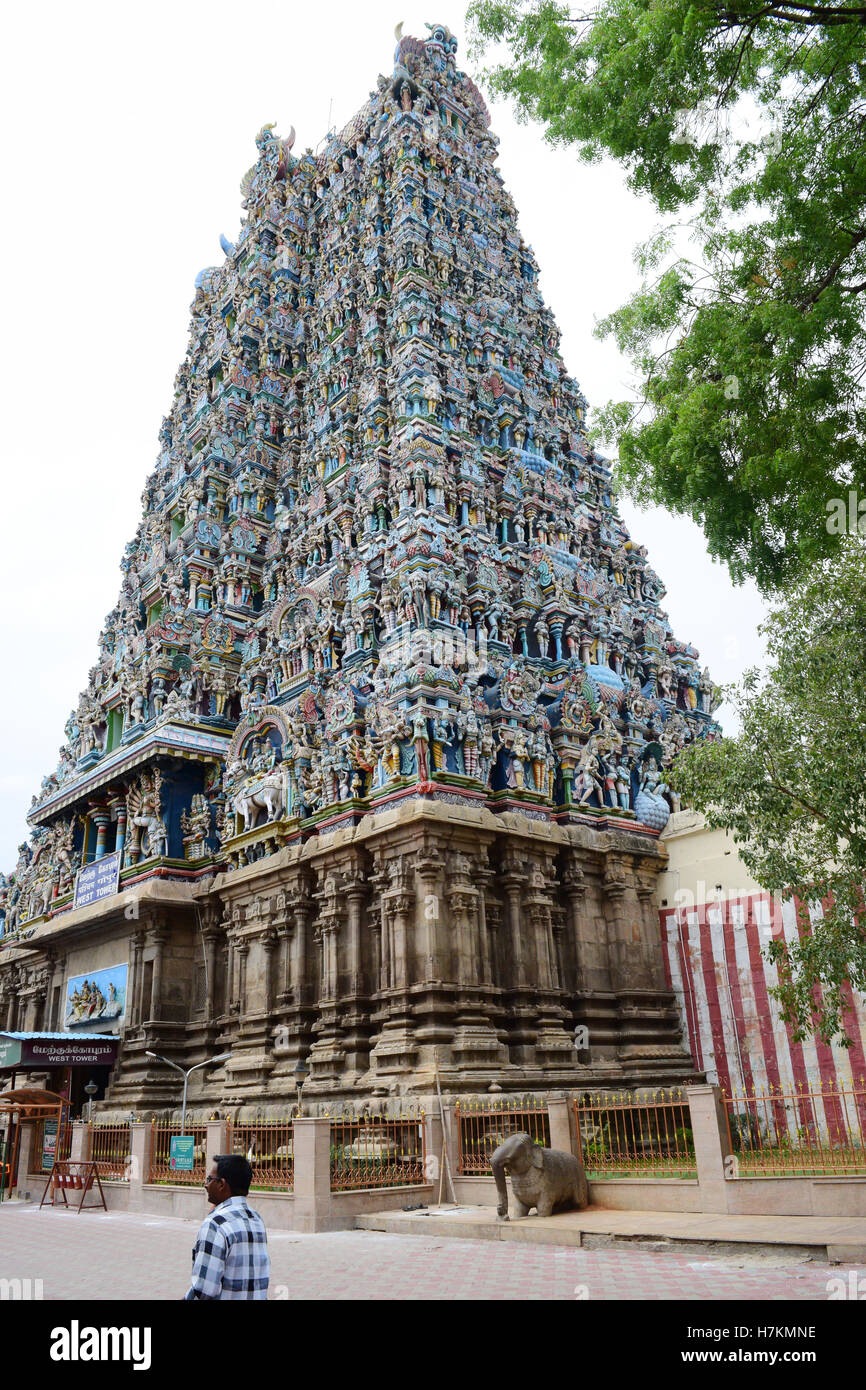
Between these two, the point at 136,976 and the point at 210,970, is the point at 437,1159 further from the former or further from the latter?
the point at 136,976

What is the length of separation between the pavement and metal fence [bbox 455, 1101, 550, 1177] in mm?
1076

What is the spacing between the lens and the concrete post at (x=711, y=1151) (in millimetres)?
11891

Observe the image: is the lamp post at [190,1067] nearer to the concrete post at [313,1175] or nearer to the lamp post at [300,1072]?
the lamp post at [300,1072]

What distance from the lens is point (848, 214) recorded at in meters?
10.1

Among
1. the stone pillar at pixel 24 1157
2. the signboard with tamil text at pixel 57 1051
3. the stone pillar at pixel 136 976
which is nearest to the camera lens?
the stone pillar at pixel 24 1157

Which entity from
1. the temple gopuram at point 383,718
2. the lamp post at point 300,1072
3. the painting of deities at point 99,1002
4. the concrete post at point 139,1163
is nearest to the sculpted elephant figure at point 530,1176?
the temple gopuram at point 383,718

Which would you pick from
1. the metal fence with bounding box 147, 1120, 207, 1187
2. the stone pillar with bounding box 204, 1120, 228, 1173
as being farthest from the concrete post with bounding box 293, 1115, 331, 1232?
the metal fence with bounding box 147, 1120, 207, 1187

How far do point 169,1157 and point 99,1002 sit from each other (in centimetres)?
978

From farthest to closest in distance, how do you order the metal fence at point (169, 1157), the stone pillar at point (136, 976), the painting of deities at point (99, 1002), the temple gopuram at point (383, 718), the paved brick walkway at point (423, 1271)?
the painting of deities at point (99, 1002), the stone pillar at point (136, 976), the temple gopuram at point (383, 718), the metal fence at point (169, 1157), the paved brick walkway at point (423, 1271)

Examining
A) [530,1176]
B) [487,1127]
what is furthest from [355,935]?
[530,1176]

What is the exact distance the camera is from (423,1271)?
9.76m

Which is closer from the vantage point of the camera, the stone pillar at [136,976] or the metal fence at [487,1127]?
the metal fence at [487,1127]

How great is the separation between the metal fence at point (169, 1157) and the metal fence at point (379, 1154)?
8.56ft
